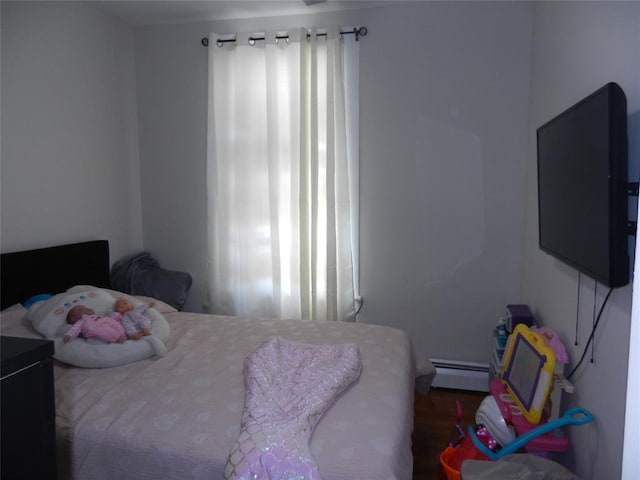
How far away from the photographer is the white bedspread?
52.8 inches

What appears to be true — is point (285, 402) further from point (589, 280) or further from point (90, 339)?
point (589, 280)

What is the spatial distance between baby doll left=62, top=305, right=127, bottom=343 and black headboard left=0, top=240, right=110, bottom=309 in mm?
512

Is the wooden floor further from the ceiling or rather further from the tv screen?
the ceiling

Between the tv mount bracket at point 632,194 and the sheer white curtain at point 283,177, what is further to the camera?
the sheer white curtain at point 283,177

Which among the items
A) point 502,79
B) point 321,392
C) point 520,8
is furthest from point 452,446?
point 520,8

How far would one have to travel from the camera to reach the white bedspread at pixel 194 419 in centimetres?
134

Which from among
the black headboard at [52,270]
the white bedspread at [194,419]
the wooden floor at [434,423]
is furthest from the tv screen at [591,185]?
the black headboard at [52,270]

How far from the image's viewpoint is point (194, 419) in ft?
4.93

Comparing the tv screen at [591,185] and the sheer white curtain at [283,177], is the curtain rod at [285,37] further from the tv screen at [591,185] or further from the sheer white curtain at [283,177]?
the tv screen at [591,185]

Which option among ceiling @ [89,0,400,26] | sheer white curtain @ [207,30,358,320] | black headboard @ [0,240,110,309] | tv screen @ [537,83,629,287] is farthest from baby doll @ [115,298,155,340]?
ceiling @ [89,0,400,26]

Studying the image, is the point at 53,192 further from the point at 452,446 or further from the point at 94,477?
the point at 452,446

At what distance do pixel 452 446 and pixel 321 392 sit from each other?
788mm

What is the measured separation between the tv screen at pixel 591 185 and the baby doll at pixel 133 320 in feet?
6.60

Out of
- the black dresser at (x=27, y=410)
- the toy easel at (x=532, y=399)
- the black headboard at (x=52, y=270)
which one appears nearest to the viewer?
the black dresser at (x=27, y=410)
